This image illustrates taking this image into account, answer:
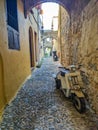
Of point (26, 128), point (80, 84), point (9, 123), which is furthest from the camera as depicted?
point (80, 84)

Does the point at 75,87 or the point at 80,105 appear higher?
the point at 75,87

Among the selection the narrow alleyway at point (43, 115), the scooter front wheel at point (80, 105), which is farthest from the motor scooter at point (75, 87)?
the narrow alleyway at point (43, 115)

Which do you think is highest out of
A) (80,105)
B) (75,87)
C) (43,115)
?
(75,87)

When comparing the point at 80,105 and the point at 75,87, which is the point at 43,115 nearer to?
the point at 80,105

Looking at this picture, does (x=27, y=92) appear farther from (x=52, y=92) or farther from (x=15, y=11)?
(x=15, y=11)

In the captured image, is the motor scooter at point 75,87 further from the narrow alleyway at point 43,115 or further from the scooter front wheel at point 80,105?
the narrow alleyway at point 43,115

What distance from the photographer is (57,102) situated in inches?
121

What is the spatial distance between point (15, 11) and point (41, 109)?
262cm

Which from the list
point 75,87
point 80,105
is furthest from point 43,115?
point 75,87

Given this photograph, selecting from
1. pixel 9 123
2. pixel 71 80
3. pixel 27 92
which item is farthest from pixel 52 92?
pixel 9 123

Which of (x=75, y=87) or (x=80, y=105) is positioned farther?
(x=75, y=87)

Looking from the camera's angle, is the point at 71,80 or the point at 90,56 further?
the point at 71,80

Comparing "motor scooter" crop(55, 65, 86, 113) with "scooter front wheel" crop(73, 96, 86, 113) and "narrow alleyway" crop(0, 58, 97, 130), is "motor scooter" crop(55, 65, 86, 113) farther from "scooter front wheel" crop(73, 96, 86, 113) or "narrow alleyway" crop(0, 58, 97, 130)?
"narrow alleyway" crop(0, 58, 97, 130)

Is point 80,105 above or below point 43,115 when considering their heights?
above
